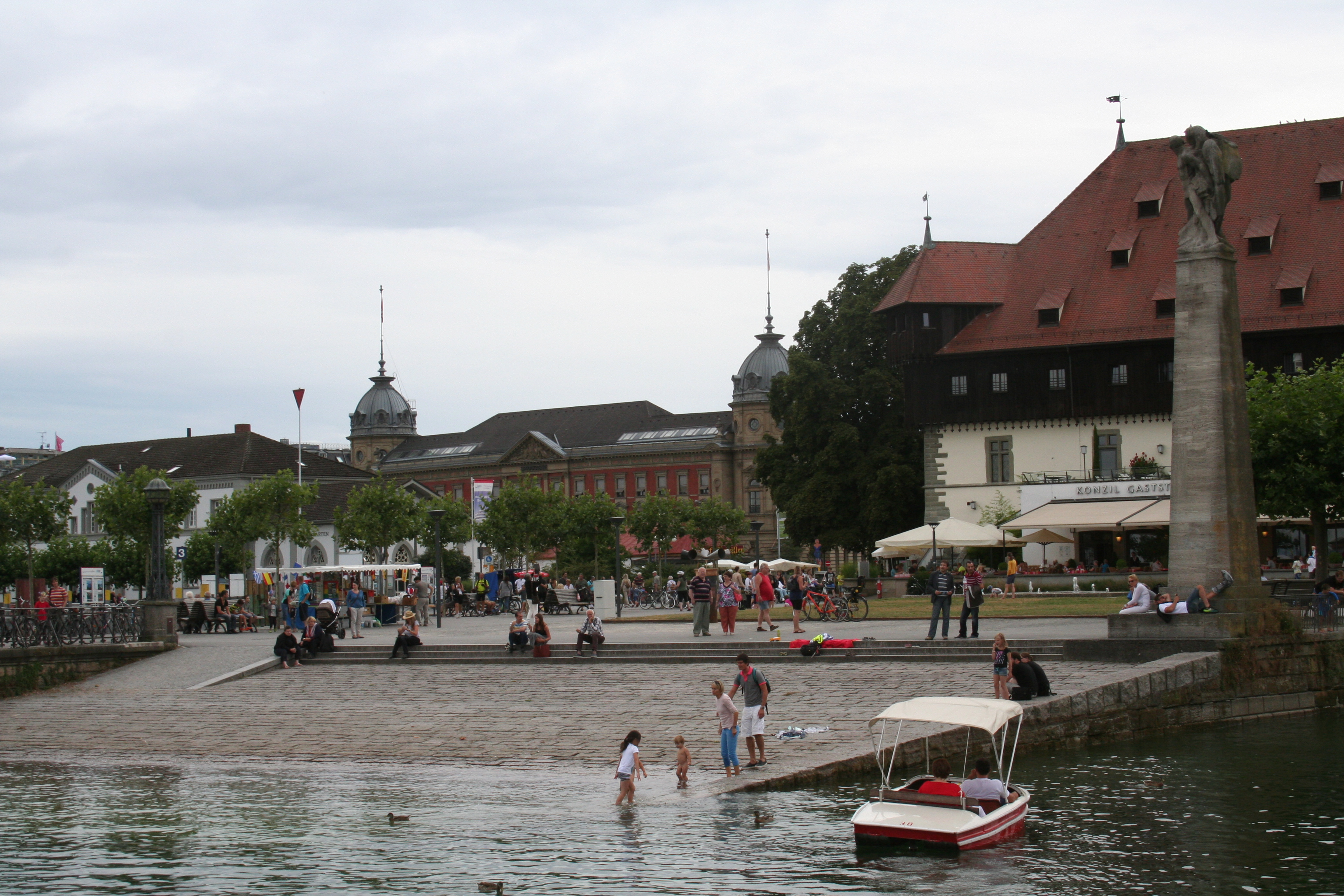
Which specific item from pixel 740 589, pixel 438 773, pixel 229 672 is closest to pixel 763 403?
pixel 740 589

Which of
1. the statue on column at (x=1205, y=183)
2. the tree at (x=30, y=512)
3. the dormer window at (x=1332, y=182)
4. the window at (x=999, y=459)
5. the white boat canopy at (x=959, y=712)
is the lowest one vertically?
the white boat canopy at (x=959, y=712)

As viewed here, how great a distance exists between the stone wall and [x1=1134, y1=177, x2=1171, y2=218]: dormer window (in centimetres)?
4235

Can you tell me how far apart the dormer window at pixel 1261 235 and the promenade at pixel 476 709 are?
27.5 metres

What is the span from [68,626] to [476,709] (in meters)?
13.0

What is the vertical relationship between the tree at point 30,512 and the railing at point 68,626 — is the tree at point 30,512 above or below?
above

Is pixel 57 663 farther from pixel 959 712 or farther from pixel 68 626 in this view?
pixel 959 712

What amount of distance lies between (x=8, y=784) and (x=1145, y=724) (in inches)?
679

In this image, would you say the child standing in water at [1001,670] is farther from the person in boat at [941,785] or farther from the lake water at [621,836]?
the person in boat at [941,785]

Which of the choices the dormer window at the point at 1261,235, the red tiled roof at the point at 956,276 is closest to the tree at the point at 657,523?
the red tiled roof at the point at 956,276

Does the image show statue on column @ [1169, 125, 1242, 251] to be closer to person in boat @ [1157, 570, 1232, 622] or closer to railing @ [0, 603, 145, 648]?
person in boat @ [1157, 570, 1232, 622]

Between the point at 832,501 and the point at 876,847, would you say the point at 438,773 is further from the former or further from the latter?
the point at 832,501

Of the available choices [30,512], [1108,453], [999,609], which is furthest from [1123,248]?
[30,512]

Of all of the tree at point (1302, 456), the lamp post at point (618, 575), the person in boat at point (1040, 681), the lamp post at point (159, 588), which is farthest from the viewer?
the lamp post at point (618, 575)

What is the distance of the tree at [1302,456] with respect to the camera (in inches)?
1604
